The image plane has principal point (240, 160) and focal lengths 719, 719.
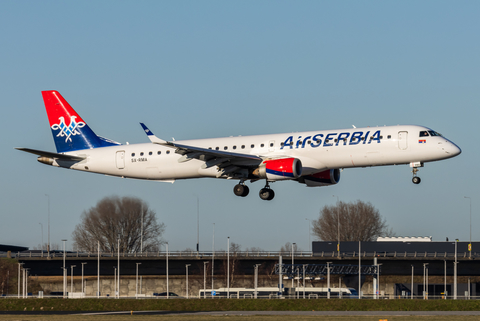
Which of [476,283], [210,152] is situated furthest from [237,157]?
[476,283]

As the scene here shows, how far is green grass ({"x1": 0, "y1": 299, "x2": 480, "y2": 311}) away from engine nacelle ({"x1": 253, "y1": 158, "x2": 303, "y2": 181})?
1206cm

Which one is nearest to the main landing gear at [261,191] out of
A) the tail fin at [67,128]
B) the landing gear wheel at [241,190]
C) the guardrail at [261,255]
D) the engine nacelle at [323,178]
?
the landing gear wheel at [241,190]

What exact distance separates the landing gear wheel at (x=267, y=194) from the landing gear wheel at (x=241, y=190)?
1.36 meters

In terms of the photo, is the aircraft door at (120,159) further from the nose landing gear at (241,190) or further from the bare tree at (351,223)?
the bare tree at (351,223)

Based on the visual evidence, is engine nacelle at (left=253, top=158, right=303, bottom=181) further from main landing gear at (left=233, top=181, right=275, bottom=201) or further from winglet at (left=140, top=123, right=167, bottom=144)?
winglet at (left=140, top=123, right=167, bottom=144)

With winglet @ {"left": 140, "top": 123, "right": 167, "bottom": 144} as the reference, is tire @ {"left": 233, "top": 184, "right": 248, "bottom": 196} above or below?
below

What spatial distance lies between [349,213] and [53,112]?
398 ft

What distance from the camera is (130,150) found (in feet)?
222

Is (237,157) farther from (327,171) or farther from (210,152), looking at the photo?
(327,171)

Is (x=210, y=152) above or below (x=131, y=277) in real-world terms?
above

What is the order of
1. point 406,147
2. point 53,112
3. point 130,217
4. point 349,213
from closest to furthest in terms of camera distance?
point 406,147
point 53,112
point 130,217
point 349,213

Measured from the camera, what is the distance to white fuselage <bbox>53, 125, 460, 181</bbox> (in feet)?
186

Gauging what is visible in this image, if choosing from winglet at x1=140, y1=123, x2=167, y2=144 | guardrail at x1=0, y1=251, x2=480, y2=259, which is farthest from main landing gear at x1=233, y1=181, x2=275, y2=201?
guardrail at x1=0, y1=251, x2=480, y2=259

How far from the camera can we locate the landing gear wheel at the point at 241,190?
63.6m
